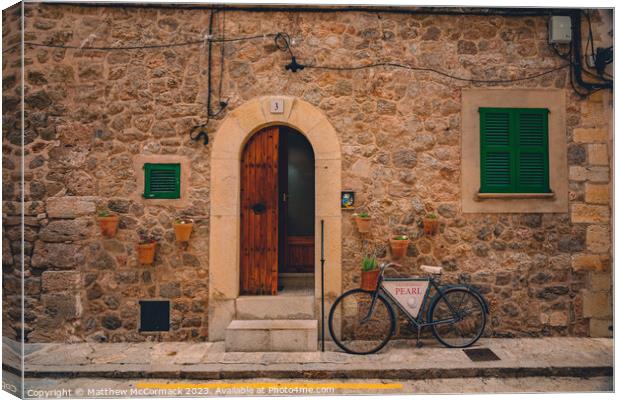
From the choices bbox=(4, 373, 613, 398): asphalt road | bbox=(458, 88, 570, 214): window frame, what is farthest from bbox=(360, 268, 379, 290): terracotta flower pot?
bbox=(458, 88, 570, 214): window frame

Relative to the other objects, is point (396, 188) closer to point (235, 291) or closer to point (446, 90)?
point (446, 90)

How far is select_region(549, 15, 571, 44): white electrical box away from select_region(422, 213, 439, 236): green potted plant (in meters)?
2.81

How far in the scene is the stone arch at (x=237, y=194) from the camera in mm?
4824

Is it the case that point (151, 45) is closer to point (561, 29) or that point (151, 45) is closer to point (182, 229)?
point (182, 229)

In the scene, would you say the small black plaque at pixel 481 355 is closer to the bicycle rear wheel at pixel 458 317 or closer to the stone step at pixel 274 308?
the bicycle rear wheel at pixel 458 317

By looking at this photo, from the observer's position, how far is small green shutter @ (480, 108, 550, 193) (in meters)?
4.96

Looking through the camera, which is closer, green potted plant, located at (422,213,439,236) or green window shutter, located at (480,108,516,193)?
green potted plant, located at (422,213,439,236)

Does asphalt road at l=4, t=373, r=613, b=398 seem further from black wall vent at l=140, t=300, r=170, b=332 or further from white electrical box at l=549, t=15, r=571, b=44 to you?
white electrical box at l=549, t=15, r=571, b=44

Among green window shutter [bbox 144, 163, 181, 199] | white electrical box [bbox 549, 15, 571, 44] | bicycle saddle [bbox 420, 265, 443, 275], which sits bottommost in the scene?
bicycle saddle [bbox 420, 265, 443, 275]

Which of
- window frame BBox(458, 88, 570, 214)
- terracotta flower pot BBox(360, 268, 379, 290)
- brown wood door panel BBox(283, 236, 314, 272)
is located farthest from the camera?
brown wood door panel BBox(283, 236, 314, 272)

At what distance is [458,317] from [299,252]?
2422mm

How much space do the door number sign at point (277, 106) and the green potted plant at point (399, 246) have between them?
2.21 meters

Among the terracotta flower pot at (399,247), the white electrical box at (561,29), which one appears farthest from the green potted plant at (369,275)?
the white electrical box at (561,29)

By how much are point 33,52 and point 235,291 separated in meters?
4.06
